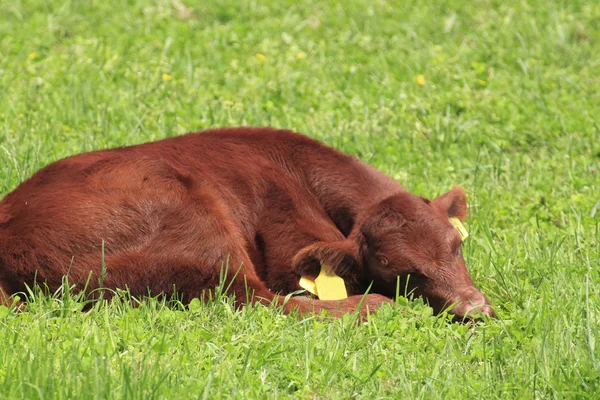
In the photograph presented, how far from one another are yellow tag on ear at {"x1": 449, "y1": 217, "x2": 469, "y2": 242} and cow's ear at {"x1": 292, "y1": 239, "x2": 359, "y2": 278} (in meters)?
0.65

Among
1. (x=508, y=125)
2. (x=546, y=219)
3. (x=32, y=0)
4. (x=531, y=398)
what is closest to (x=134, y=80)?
(x=32, y=0)

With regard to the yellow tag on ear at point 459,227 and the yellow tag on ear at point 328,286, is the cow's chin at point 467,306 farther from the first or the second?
the yellow tag on ear at point 459,227

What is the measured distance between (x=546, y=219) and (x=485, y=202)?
43cm

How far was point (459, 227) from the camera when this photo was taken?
5695mm

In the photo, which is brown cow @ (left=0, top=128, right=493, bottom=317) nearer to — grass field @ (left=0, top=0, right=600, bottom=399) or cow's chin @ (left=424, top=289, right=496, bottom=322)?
cow's chin @ (left=424, top=289, right=496, bottom=322)

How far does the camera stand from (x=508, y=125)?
8.14 m

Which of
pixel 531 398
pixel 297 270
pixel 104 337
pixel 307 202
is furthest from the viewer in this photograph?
pixel 307 202

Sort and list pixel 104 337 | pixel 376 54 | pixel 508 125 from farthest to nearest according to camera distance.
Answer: pixel 376 54, pixel 508 125, pixel 104 337

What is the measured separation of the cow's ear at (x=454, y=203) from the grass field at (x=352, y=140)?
0.21m

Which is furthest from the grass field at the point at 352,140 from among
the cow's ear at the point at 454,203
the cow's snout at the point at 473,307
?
the cow's ear at the point at 454,203

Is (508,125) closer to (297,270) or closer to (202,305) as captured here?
(297,270)

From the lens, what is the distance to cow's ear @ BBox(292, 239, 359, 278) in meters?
5.27

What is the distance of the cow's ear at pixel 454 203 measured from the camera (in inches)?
230

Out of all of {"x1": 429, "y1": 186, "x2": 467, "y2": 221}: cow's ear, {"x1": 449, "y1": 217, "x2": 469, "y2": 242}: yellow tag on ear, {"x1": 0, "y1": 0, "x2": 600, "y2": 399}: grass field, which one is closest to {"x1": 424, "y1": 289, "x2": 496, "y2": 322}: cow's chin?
{"x1": 0, "y1": 0, "x2": 600, "y2": 399}: grass field
